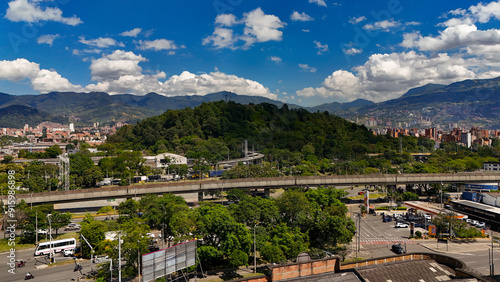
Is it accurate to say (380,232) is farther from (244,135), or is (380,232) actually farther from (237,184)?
(244,135)

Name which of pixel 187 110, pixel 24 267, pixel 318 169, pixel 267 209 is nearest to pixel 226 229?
pixel 267 209

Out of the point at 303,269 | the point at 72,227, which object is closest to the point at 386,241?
the point at 303,269

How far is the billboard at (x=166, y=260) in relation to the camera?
13.5 meters

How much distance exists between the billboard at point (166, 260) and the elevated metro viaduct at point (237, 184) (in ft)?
91.8

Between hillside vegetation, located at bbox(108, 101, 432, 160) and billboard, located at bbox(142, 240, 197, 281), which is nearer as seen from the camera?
billboard, located at bbox(142, 240, 197, 281)

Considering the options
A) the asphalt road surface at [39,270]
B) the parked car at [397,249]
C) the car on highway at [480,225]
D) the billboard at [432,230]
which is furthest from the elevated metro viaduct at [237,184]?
the parked car at [397,249]

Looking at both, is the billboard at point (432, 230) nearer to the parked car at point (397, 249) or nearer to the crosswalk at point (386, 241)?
the crosswalk at point (386, 241)

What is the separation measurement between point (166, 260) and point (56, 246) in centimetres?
1795

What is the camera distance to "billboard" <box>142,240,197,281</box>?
1354cm

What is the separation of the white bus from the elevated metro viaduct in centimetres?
1359

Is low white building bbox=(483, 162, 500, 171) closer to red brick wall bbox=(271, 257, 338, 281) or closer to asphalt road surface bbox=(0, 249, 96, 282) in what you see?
red brick wall bbox=(271, 257, 338, 281)

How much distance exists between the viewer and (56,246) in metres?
26.2

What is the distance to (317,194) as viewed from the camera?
35625 mm

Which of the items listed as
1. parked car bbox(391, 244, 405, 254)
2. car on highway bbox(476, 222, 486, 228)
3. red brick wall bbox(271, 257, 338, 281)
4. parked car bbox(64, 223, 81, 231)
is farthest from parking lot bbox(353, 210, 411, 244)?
parked car bbox(64, 223, 81, 231)
